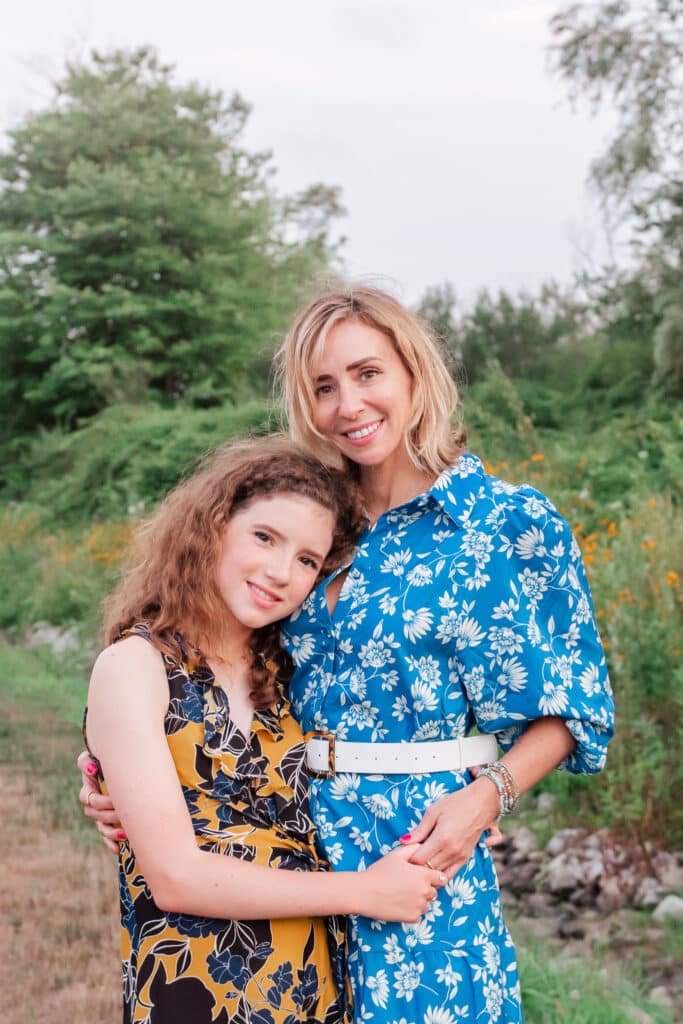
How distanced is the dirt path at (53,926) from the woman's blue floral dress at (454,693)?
215cm

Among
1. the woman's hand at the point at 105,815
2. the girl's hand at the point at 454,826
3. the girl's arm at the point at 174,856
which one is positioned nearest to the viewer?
the girl's arm at the point at 174,856

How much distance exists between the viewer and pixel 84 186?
17.4 m

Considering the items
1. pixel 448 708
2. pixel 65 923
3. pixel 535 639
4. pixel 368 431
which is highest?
pixel 368 431

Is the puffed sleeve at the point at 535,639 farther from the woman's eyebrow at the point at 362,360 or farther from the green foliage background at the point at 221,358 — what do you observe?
the green foliage background at the point at 221,358

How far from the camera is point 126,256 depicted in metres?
16.8

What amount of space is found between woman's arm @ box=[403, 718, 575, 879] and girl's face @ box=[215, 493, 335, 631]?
1.45ft

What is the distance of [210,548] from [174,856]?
562 mm

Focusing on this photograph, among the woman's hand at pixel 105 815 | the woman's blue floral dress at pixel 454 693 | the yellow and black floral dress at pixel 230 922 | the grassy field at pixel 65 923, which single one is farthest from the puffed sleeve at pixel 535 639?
the grassy field at pixel 65 923

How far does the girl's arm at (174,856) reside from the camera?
5.53 feet

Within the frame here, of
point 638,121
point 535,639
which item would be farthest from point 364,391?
point 638,121

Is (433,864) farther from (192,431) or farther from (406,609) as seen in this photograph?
(192,431)

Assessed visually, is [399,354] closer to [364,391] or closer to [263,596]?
[364,391]

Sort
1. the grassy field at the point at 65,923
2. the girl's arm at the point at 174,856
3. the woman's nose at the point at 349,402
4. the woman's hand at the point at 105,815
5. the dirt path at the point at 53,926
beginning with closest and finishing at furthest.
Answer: the girl's arm at the point at 174,856 < the woman's hand at the point at 105,815 < the woman's nose at the point at 349,402 < the grassy field at the point at 65,923 < the dirt path at the point at 53,926

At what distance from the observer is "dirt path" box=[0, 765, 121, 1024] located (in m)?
3.73
